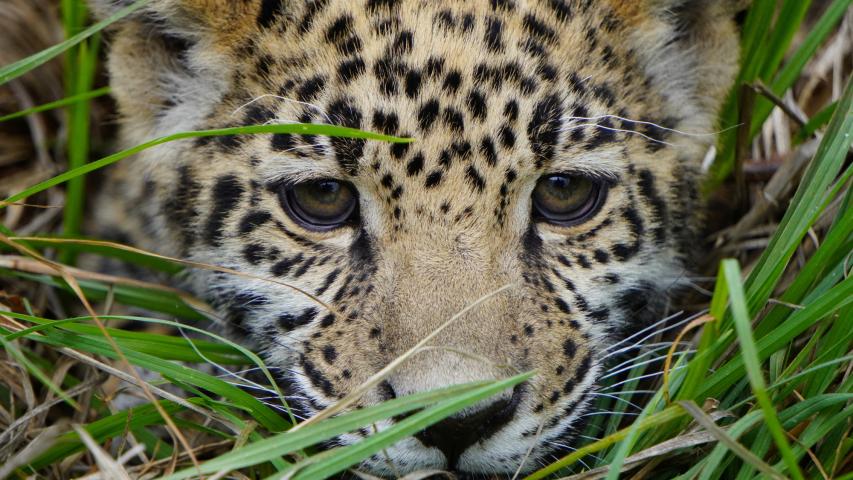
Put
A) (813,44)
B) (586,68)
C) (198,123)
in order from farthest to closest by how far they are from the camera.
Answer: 1. (813,44)
2. (198,123)
3. (586,68)

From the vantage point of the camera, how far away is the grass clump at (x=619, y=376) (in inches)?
121

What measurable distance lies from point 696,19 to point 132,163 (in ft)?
8.84

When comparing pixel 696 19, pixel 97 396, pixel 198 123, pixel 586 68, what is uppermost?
pixel 696 19

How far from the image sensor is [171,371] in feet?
11.8

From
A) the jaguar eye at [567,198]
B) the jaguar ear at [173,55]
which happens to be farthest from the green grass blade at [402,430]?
the jaguar ear at [173,55]

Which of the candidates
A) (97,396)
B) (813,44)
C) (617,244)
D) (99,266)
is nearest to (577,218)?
(617,244)

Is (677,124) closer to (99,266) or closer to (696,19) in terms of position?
(696,19)

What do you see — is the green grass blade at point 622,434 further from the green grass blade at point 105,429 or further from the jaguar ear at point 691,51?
the jaguar ear at point 691,51

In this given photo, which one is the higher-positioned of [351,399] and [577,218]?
[577,218]

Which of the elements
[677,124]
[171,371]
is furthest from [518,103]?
[171,371]

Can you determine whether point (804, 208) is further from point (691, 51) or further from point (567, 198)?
point (691, 51)

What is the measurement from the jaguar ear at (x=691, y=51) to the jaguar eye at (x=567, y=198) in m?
0.69

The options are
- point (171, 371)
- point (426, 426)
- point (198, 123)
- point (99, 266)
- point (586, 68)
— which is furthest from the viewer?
point (99, 266)

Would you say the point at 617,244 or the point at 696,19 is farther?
the point at 696,19
